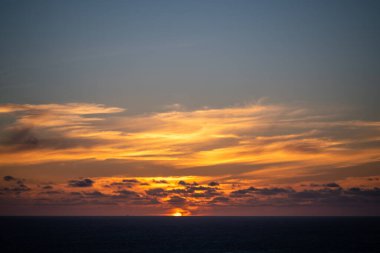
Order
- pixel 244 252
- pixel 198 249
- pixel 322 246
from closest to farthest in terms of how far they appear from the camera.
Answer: pixel 244 252 → pixel 198 249 → pixel 322 246

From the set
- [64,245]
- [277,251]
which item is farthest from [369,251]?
[64,245]

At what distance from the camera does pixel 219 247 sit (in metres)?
130

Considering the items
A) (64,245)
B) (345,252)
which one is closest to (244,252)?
(345,252)

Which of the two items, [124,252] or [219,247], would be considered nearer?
[124,252]

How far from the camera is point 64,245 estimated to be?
13525cm

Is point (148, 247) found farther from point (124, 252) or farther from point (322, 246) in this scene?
point (322, 246)

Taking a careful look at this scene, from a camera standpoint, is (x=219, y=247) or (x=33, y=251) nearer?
(x=33, y=251)

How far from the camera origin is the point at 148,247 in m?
131

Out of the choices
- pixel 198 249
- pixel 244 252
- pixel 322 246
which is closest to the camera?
pixel 244 252

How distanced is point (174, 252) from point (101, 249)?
22.6 m

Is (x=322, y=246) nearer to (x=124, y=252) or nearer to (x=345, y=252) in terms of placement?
(x=345, y=252)

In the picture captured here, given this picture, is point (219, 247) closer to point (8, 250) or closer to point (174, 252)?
point (174, 252)

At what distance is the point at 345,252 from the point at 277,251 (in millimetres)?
18639

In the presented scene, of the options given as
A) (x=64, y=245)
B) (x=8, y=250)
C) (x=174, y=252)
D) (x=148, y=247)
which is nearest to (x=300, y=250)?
(x=174, y=252)
